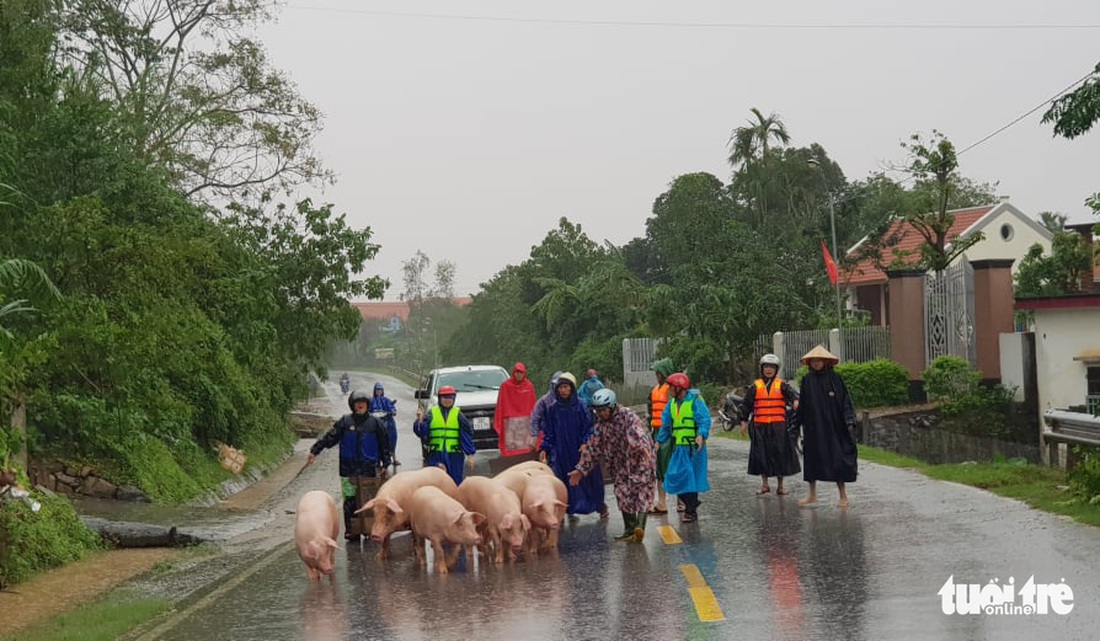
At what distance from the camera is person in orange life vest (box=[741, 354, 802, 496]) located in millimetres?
16438

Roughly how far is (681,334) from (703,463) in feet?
108

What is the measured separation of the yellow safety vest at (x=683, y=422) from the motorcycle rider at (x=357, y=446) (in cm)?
307

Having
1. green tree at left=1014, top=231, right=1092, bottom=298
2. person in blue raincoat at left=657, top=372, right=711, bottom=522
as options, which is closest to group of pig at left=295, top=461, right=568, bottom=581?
person in blue raincoat at left=657, top=372, right=711, bottom=522

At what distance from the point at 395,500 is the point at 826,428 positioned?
5244 millimetres

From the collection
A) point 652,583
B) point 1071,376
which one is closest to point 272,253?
point 1071,376

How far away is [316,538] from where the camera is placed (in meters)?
11.8

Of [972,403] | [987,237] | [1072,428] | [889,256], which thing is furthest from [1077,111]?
[987,237]

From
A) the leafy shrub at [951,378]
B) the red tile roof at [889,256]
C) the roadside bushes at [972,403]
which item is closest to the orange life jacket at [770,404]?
the roadside bushes at [972,403]

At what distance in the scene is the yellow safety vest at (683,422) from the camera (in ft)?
48.0

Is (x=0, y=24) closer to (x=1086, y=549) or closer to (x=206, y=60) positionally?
(x=1086, y=549)

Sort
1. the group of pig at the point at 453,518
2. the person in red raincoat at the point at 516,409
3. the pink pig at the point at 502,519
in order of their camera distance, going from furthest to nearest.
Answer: the person in red raincoat at the point at 516,409, the pink pig at the point at 502,519, the group of pig at the point at 453,518

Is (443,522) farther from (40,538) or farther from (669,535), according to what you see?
(40,538)

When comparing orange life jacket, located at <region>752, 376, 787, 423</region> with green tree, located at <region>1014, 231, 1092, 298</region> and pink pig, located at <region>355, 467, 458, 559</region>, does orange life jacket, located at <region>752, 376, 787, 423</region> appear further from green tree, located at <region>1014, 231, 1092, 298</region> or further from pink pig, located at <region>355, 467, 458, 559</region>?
green tree, located at <region>1014, 231, 1092, 298</region>

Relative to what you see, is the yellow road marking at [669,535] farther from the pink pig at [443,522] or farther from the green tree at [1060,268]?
the green tree at [1060,268]
